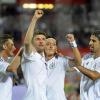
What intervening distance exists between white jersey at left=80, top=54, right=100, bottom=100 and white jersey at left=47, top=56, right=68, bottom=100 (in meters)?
0.30

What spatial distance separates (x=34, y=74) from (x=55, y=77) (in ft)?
1.62

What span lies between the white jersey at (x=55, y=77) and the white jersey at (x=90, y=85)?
0.99ft

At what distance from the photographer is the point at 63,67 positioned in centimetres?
906

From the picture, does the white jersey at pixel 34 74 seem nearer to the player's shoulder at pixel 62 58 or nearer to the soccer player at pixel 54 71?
the soccer player at pixel 54 71

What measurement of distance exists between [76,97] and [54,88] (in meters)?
2.16

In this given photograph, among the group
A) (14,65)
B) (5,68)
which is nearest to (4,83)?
(5,68)

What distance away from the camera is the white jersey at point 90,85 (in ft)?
29.0

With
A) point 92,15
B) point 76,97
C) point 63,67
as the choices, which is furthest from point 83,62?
point 92,15

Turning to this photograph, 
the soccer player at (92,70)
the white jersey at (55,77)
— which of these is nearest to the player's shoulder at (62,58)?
the white jersey at (55,77)

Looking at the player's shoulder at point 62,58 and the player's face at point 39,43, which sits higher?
the player's face at point 39,43

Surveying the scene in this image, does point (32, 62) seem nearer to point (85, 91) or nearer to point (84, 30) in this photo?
point (85, 91)

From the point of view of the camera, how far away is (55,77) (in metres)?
9.05

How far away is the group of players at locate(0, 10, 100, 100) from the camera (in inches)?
339

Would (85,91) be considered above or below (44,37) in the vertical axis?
below
